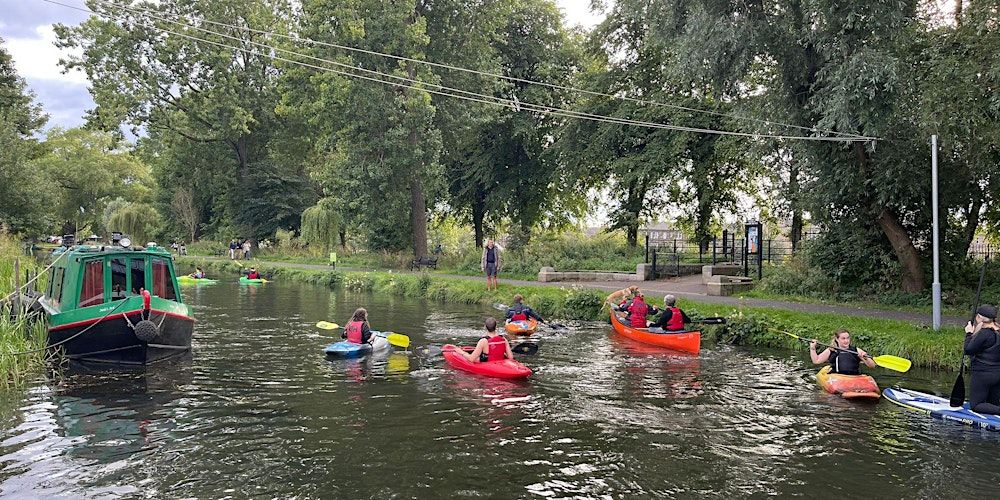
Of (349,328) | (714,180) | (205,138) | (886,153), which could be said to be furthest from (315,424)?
(205,138)

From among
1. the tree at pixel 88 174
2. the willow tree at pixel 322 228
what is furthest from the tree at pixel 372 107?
the tree at pixel 88 174

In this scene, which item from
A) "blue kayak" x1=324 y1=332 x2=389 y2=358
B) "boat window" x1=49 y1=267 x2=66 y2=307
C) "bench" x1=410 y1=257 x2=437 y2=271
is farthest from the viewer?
"bench" x1=410 y1=257 x2=437 y2=271

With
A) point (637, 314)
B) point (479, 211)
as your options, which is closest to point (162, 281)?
point (637, 314)

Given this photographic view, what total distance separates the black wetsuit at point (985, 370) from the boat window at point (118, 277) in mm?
15357

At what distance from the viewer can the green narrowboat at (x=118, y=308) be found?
14219 mm

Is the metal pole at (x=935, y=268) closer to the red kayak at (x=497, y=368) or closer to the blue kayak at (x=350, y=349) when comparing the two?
the red kayak at (x=497, y=368)

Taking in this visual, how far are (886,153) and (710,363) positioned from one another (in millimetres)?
7383

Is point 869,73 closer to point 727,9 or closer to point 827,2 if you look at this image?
point 827,2

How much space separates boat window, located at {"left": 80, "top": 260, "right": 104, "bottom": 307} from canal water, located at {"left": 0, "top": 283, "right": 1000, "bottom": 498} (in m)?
1.73

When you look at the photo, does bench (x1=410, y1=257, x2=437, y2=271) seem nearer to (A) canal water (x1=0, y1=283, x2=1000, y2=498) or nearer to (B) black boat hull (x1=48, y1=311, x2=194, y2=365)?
(A) canal water (x1=0, y1=283, x2=1000, y2=498)

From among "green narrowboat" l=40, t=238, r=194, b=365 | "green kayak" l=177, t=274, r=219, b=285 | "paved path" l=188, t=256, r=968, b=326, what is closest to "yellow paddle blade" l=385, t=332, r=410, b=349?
"green narrowboat" l=40, t=238, r=194, b=365

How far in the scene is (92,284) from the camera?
15125 millimetres

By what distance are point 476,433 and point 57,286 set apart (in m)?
12.5

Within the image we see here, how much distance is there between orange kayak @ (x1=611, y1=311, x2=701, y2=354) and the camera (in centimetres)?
1627
